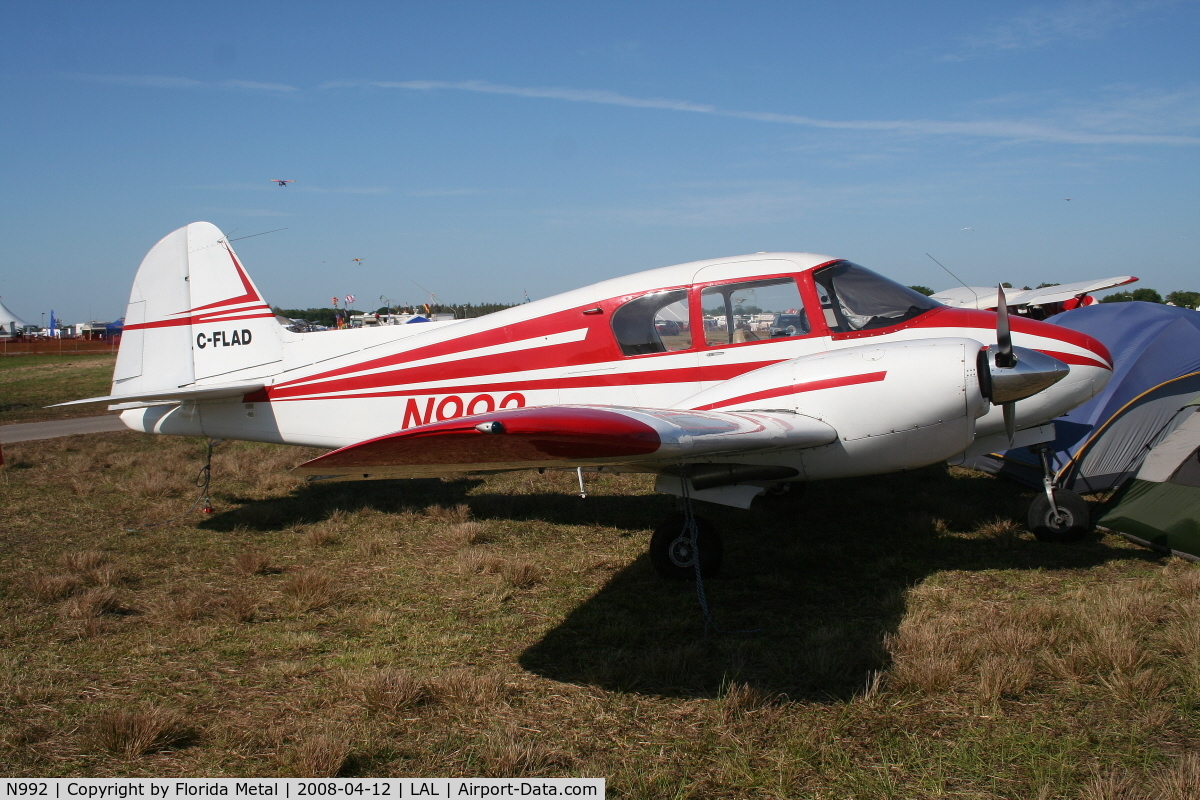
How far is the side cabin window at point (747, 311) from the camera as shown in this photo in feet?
21.1

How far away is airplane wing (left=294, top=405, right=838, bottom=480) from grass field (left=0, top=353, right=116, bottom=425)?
37.0ft

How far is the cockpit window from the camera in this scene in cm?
623

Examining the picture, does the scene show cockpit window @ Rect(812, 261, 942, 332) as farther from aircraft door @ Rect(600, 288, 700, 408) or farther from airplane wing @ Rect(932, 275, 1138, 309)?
airplane wing @ Rect(932, 275, 1138, 309)

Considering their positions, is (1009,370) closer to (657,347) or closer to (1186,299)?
(657,347)

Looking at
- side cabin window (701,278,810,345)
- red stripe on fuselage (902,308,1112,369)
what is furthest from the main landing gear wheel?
red stripe on fuselage (902,308,1112,369)

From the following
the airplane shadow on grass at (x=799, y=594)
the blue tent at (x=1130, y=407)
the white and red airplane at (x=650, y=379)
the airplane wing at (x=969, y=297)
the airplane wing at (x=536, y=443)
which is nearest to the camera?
the airplane wing at (x=536, y=443)

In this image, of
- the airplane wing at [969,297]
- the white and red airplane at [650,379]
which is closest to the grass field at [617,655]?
the white and red airplane at [650,379]

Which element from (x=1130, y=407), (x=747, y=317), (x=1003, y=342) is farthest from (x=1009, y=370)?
(x=1130, y=407)

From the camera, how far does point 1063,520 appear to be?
6207 mm

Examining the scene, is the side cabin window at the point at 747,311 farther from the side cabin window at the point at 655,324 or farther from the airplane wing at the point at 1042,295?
the airplane wing at the point at 1042,295

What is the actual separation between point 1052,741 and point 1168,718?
2.00 feet

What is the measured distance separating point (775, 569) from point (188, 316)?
21.6 feet

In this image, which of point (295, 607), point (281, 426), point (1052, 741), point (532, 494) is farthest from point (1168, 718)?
point (281, 426)

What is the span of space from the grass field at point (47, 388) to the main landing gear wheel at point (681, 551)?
11.2 m
